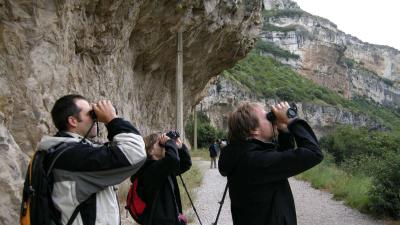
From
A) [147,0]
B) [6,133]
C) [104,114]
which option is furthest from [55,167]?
[147,0]

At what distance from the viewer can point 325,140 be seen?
4438 cm

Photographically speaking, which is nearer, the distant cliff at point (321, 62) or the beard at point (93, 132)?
the beard at point (93, 132)

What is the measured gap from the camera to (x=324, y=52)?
120625mm

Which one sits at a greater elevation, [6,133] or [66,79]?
[66,79]

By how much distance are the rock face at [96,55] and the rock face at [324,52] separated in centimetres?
10314

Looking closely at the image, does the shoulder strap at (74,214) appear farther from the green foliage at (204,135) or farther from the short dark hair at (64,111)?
the green foliage at (204,135)

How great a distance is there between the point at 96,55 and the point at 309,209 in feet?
22.0

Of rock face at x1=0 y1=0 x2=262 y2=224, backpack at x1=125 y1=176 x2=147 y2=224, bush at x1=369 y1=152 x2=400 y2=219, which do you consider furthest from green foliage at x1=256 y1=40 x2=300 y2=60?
backpack at x1=125 y1=176 x2=147 y2=224

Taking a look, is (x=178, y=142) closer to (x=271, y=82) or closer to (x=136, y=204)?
(x=136, y=204)

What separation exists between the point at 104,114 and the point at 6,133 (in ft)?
8.44

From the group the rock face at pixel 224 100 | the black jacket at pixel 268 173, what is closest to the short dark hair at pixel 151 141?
the black jacket at pixel 268 173

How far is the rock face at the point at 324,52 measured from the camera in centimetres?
11962

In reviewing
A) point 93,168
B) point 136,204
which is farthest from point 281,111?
point 136,204

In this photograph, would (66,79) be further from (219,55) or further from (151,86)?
(219,55)
